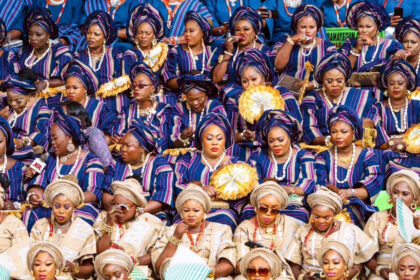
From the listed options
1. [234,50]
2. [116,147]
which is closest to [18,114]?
[116,147]

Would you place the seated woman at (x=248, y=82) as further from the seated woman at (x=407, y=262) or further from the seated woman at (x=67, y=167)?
the seated woman at (x=407, y=262)

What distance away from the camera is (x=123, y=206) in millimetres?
11672

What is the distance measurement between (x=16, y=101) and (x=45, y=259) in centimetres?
284

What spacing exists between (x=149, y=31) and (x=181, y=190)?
249cm

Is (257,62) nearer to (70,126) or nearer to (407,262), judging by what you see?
(70,126)

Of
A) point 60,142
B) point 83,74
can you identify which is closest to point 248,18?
point 83,74

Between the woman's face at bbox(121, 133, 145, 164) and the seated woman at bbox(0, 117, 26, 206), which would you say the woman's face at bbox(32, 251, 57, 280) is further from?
Result: the woman's face at bbox(121, 133, 145, 164)

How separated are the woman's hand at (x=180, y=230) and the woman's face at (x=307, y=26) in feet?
9.75

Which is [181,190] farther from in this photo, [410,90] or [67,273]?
[410,90]

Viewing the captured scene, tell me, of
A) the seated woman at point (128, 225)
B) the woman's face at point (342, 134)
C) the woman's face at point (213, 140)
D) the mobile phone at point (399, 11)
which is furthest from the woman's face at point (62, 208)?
the mobile phone at point (399, 11)

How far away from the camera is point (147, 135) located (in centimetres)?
1241

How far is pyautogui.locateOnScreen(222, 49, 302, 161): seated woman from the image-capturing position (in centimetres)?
1318

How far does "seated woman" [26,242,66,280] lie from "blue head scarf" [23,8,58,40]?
12.1ft

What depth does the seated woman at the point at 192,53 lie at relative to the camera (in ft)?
45.9
